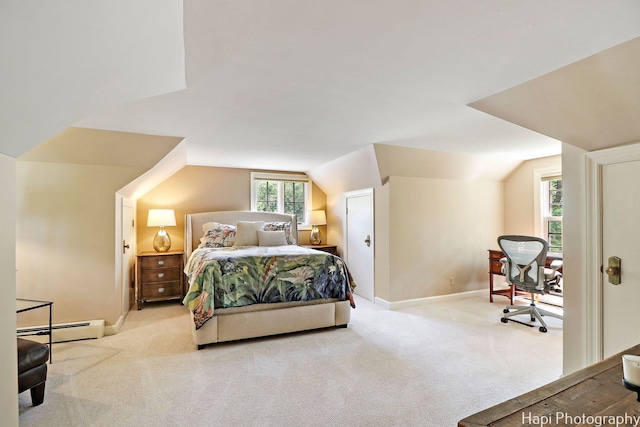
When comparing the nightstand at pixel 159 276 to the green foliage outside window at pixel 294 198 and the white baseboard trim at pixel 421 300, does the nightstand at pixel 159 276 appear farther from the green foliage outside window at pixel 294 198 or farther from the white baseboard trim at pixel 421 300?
the white baseboard trim at pixel 421 300

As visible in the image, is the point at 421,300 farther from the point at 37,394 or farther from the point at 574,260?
the point at 37,394

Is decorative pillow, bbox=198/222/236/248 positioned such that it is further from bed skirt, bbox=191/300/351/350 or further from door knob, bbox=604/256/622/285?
door knob, bbox=604/256/622/285

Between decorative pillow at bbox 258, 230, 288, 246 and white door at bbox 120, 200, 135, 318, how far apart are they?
5.48 feet

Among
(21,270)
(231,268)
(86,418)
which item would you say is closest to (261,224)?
(231,268)

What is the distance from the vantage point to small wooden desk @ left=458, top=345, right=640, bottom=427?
2.57 feet

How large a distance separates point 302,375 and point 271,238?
2242mm

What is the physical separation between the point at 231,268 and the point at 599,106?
122 inches

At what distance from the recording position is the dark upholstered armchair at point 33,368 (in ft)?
6.15

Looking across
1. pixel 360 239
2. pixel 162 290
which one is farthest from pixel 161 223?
pixel 360 239

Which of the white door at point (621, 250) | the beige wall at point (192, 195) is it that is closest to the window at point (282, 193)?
the beige wall at point (192, 195)

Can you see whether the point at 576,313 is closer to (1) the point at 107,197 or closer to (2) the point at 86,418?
(2) the point at 86,418

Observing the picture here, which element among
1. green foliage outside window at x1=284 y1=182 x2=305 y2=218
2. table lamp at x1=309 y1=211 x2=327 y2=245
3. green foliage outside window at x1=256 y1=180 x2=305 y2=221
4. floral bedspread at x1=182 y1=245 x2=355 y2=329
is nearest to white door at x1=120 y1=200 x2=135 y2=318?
floral bedspread at x1=182 y1=245 x2=355 y2=329

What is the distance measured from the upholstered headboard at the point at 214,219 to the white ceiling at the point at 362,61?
6.04 ft

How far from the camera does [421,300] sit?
14.1ft
